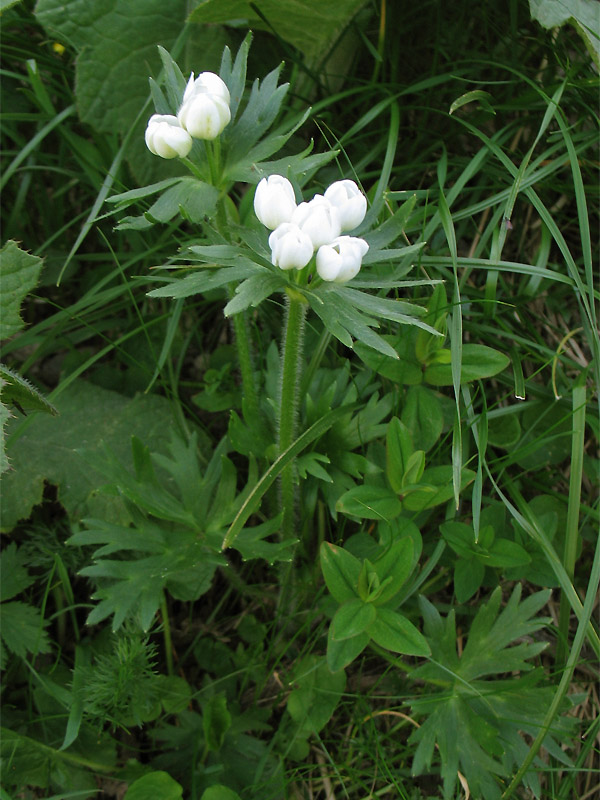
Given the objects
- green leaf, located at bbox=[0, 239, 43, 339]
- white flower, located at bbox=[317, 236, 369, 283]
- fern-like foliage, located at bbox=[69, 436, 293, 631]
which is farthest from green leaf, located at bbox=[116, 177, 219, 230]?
fern-like foliage, located at bbox=[69, 436, 293, 631]

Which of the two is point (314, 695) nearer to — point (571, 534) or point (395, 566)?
point (395, 566)

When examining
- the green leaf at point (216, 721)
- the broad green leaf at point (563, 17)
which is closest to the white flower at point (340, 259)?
the broad green leaf at point (563, 17)

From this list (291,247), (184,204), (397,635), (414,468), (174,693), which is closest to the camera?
(291,247)

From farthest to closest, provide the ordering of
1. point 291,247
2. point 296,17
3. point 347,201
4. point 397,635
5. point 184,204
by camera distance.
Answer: point 296,17 → point 397,635 → point 184,204 → point 347,201 → point 291,247

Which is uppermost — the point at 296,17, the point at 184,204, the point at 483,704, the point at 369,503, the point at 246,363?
the point at 296,17

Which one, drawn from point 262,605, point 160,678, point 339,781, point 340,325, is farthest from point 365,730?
point 340,325

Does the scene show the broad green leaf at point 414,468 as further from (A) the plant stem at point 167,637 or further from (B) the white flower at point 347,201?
(A) the plant stem at point 167,637

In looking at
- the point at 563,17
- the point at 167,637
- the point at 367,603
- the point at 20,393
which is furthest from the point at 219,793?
the point at 563,17
